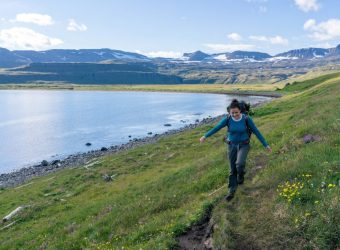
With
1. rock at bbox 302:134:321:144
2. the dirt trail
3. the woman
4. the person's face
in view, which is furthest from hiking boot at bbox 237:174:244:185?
rock at bbox 302:134:321:144

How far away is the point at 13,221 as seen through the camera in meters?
31.1

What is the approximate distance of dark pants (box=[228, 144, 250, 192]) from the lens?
1597cm

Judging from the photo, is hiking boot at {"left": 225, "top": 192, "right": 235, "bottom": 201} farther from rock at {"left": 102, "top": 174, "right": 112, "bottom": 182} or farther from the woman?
rock at {"left": 102, "top": 174, "right": 112, "bottom": 182}

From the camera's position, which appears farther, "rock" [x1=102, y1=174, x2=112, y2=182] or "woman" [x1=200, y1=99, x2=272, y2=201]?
"rock" [x1=102, y1=174, x2=112, y2=182]

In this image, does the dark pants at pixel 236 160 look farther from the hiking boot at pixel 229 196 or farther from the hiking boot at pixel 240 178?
the hiking boot at pixel 229 196

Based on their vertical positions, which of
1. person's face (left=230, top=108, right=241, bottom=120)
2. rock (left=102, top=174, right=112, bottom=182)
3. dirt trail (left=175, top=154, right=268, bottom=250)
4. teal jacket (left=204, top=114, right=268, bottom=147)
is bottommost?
rock (left=102, top=174, right=112, bottom=182)

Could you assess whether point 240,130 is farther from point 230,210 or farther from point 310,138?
point 310,138

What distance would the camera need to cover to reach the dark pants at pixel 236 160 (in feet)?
52.4

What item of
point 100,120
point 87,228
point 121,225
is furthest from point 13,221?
point 100,120

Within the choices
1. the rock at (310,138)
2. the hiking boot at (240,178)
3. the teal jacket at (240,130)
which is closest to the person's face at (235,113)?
the teal jacket at (240,130)

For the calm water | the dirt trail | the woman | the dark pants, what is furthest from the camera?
the calm water

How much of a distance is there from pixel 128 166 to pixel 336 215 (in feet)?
128

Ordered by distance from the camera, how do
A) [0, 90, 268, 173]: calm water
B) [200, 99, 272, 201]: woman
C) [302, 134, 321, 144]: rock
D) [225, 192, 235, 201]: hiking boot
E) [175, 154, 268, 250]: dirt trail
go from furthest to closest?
[0, 90, 268, 173]: calm water → [302, 134, 321, 144]: rock → [200, 99, 272, 201]: woman → [225, 192, 235, 201]: hiking boot → [175, 154, 268, 250]: dirt trail

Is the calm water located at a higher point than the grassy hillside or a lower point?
lower
